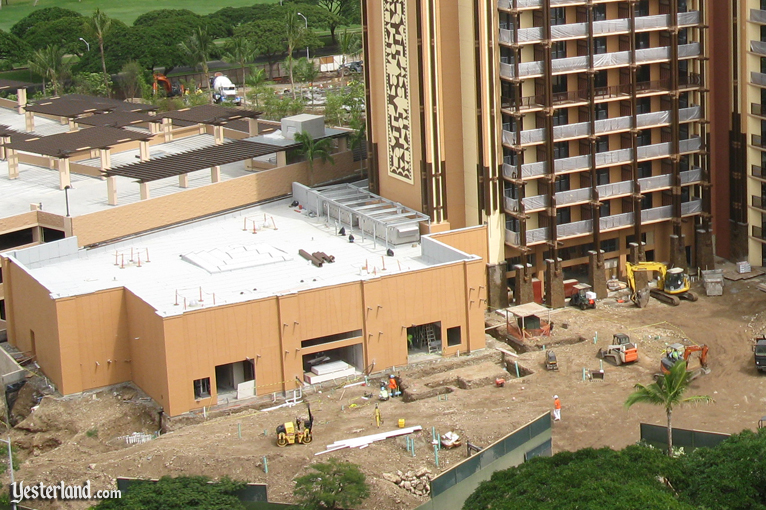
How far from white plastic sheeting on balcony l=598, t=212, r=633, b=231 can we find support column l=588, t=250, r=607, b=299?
2.03 m

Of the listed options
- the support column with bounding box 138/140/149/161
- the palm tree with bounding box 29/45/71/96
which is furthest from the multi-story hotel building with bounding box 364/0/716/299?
the palm tree with bounding box 29/45/71/96

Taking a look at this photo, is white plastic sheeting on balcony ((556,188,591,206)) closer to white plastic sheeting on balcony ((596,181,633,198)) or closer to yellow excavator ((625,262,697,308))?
white plastic sheeting on balcony ((596,181,633,198))

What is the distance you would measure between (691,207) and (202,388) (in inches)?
1512

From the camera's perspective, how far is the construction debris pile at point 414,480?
234 feet

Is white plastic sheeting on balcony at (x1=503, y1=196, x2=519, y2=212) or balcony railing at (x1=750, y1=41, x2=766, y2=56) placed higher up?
balcony railing at (x1=750, y1=41, x2=766, y2=56)

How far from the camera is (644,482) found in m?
60.4

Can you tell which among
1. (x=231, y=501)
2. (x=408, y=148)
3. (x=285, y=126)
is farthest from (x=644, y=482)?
(x=285, y=126)

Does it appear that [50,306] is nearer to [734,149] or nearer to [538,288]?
[538,288]

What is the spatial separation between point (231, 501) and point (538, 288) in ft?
116

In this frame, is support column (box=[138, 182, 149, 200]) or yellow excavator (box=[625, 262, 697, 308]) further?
support column (box=[138, 182, 149, 200])

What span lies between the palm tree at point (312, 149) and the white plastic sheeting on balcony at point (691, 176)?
80.5 ft

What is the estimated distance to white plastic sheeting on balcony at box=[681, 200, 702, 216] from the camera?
333 ft

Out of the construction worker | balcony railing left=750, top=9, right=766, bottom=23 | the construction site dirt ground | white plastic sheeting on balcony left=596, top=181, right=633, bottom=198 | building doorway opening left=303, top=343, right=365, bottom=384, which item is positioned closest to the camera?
the construction site dirt ground

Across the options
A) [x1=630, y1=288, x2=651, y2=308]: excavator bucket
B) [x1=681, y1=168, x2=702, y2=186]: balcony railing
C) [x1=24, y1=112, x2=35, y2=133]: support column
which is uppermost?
[x1=24, y1=112, x2=35, y2=133]: support column
